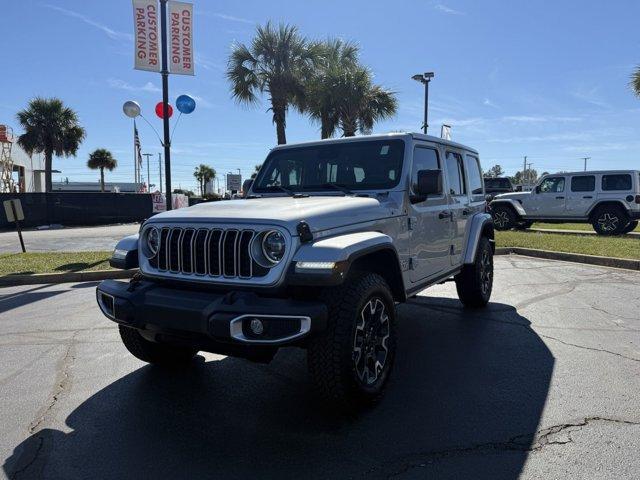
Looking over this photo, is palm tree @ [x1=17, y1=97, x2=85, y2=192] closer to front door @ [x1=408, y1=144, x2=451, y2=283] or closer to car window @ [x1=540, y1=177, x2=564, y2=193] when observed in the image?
car window @ [x1=540, y1=177, x2=564, y2=193]

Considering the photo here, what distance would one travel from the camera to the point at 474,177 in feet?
20.7

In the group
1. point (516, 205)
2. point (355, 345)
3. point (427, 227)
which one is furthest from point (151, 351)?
point (516, 205)

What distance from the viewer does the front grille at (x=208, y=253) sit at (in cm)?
316

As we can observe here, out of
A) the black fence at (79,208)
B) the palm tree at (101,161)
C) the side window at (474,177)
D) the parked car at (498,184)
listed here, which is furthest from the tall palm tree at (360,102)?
the palm tree at (101,161)

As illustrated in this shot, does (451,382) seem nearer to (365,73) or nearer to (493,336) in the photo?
(493,336)

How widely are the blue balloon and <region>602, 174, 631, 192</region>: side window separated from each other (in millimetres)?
12325

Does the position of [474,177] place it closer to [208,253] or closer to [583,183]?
[208,253]

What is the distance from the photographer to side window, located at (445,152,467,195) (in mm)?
5357

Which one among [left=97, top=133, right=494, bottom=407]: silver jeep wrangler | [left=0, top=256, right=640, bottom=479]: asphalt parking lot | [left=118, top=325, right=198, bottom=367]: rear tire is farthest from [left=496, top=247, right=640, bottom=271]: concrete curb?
[left=118, top=325, right=198, bottom=367]: rear tire

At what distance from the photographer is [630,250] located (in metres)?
11.0

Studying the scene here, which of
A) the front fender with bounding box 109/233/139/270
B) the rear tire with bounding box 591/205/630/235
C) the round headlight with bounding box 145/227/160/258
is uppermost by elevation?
the round headlight with bounding box 145/227/160/258

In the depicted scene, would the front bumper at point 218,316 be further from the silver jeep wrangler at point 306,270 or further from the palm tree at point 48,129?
the palm tree at point 48,129

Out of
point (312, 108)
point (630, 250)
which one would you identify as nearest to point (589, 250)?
point (630, 250)

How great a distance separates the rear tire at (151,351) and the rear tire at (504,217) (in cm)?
1480
